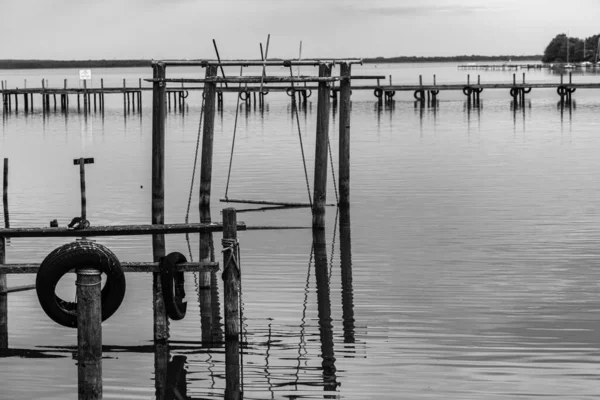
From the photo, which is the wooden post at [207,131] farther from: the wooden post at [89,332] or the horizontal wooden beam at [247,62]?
the wooden post at [89,332]

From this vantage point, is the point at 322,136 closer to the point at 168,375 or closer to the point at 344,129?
the point at 344,129

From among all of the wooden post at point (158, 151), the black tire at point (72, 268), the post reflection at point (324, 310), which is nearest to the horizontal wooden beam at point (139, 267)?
the black tire at point (72, 268)

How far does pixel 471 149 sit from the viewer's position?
42.8m

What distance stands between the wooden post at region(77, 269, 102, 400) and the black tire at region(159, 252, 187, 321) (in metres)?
2.09

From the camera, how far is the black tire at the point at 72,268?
1012cm

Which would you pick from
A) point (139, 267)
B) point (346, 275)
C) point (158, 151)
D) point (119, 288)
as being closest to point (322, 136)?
point (158, 151)

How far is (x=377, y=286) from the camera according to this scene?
52.3 ft

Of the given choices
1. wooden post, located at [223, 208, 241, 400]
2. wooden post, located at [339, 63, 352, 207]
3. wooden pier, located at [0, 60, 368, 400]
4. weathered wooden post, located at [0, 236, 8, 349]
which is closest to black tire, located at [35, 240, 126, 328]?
wooden pier, located at [0, 60, 368, 400]

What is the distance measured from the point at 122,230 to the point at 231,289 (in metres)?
1.38

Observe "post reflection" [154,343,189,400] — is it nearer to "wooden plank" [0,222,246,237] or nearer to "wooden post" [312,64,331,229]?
"wooden plank" [0,222,246,237]

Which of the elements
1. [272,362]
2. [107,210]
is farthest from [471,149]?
[272,362]

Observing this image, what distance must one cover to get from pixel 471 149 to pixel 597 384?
32.5 meters

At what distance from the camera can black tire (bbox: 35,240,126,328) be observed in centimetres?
1012

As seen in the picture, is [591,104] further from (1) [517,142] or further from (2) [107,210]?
(2) [107,210]
